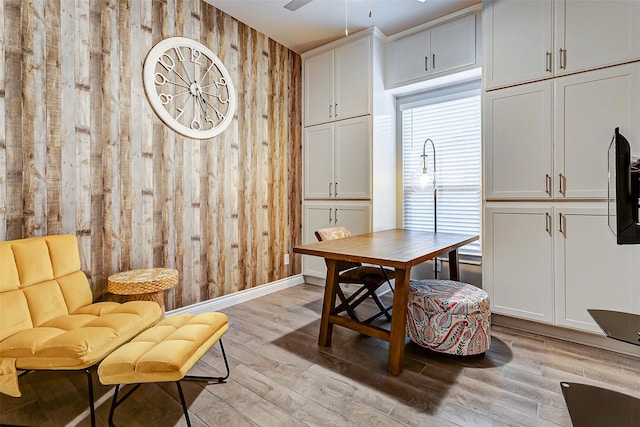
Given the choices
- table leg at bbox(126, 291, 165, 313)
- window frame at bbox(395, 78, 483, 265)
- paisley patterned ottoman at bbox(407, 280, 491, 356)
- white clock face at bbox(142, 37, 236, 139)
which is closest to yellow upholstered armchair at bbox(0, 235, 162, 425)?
table leg at bbox(126, 291, 165, 313)

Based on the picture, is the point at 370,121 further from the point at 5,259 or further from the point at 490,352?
the point at 5,259

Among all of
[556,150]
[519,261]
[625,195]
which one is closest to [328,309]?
[519,261]

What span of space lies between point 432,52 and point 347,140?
120cm

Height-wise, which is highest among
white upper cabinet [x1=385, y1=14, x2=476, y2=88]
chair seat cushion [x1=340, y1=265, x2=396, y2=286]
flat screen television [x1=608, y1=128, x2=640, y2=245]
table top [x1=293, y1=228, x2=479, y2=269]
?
white upper cabinet [x1=385, y1=14, x2=476, y2=88]

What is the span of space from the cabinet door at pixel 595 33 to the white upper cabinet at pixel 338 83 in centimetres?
163

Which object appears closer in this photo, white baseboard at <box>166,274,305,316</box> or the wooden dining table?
the wooden dining table

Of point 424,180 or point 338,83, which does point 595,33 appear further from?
point 338,83

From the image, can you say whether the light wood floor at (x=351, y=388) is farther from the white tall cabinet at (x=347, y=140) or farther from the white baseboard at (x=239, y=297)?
the white tall cabinet at (x=347, y=140)

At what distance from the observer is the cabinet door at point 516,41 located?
2377 mm

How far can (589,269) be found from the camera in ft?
7.39

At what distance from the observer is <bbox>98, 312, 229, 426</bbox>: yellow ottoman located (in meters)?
1.34

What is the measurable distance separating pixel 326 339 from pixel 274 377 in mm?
512

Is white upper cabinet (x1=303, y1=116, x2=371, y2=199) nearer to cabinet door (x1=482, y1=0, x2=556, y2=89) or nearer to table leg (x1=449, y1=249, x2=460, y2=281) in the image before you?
table leg (x1=449, y1=249, x2=460, y2=281)

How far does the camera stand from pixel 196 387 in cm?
179
